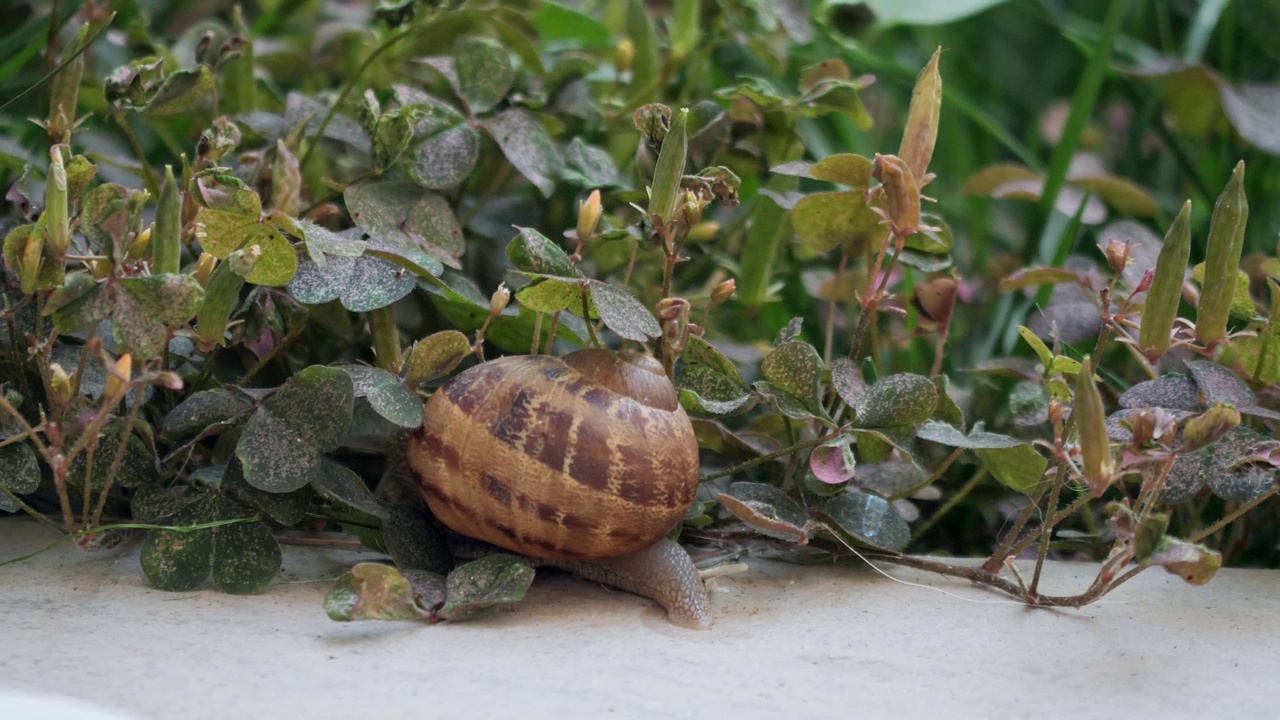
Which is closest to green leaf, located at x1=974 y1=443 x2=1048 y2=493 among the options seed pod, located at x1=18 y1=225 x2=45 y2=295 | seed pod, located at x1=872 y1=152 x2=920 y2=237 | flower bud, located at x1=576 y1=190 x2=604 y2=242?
seed pod, located at x1=872 y1=152 x2=920 y2=237

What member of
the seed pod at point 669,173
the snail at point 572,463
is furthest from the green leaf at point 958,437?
the seed pod at point 669,173

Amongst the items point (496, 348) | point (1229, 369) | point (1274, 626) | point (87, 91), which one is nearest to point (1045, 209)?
point (1229, 369)

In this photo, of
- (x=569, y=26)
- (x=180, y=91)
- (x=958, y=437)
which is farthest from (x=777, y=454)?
(x=569, y=26)

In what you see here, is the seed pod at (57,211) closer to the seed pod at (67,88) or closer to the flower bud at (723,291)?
the seed pod at (67,88)

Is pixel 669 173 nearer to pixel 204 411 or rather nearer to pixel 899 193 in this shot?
pixel 899 193

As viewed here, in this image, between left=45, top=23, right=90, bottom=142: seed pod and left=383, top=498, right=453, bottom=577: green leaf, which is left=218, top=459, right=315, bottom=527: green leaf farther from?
left=45, top=23, right=90, bottom=142: seed pod
